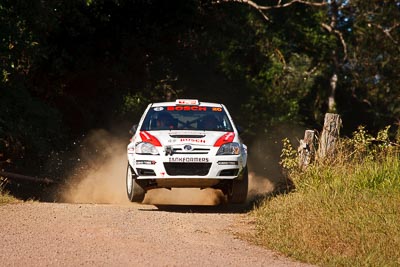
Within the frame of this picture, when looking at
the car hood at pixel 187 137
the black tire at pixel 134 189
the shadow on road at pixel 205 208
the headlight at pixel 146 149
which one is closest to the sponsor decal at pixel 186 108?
A: the car hood at pixel 187 137

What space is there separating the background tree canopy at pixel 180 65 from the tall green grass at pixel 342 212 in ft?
22.7

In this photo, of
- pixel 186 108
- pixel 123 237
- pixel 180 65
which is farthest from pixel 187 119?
pixel 180 65

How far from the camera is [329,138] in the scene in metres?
15.0

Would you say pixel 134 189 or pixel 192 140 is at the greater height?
pixel 192 140

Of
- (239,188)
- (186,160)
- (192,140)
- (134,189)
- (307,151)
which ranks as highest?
(192,140)

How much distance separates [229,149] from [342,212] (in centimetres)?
286

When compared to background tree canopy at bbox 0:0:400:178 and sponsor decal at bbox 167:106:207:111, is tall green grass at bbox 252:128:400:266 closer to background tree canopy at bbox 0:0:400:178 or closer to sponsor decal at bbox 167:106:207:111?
sponsor decal at bbox 167:106:207:111

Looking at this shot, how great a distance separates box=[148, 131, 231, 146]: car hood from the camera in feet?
45.3

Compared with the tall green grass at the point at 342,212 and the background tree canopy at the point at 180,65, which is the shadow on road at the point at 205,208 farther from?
the background tree canopy at the point at 180,65

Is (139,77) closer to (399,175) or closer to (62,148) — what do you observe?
(62,148)

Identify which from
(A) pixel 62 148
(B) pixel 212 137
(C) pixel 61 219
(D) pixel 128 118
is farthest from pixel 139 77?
(C) pixel 61 219

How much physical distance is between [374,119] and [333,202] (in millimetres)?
30841

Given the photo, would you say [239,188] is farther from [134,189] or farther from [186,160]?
[134,189]

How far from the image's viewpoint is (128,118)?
1083 inches
